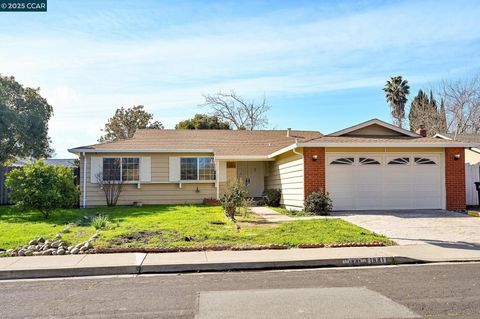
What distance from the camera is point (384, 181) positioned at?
16234 mm

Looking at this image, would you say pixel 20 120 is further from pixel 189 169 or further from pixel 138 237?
pixel 138 237

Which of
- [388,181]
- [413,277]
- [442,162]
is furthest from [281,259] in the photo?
[442,162]

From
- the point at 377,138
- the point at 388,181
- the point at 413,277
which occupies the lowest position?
the point at 413,277

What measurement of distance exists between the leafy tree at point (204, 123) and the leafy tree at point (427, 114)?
17.3 m

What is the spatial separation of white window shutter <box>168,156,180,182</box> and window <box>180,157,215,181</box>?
0.71ft

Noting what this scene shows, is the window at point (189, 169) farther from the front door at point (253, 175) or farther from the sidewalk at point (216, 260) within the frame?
the sidewalk at point (216, 260)

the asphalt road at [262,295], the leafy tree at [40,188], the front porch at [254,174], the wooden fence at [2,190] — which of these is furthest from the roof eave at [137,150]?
the asphalt road at [262,295]

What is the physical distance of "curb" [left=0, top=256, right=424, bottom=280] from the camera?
7.60m

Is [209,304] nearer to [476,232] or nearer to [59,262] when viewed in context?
[59,262]

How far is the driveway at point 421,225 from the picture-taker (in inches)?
413

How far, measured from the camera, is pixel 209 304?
5.69 m

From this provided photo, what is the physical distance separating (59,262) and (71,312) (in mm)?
3046

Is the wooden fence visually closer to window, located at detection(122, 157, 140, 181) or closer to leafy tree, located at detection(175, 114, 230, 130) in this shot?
window, located at detection(122, 157, 140, 181)

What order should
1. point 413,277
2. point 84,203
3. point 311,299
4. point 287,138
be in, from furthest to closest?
point 287,138 → point 84,203 → point 413,277 → point 311,299
